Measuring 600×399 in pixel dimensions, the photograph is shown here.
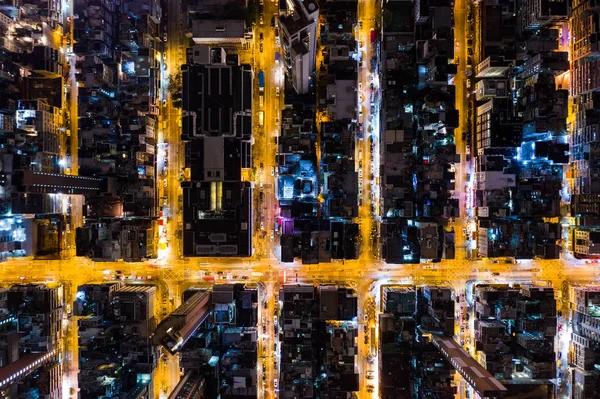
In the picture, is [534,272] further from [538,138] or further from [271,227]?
[271,227]

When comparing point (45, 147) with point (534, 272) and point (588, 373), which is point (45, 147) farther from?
point (588, 373)

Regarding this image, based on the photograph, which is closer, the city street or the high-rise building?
the high-rise building

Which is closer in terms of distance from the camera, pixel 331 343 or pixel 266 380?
pixel 331 343

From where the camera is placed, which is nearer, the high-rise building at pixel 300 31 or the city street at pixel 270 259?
the high-rise building at pixel 300 31

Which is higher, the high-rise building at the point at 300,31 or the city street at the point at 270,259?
the high-rise building at the point at 300,31

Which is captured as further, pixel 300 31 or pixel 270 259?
pixel 270 259

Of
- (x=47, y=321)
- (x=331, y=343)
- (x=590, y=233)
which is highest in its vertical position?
(x=590, y=233)

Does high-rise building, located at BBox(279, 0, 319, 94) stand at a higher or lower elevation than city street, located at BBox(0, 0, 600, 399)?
higher

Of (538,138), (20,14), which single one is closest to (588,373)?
(538,138)

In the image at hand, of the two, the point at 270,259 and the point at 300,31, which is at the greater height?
the point at 300,31

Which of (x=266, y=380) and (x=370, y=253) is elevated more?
(x=370, y=253)
